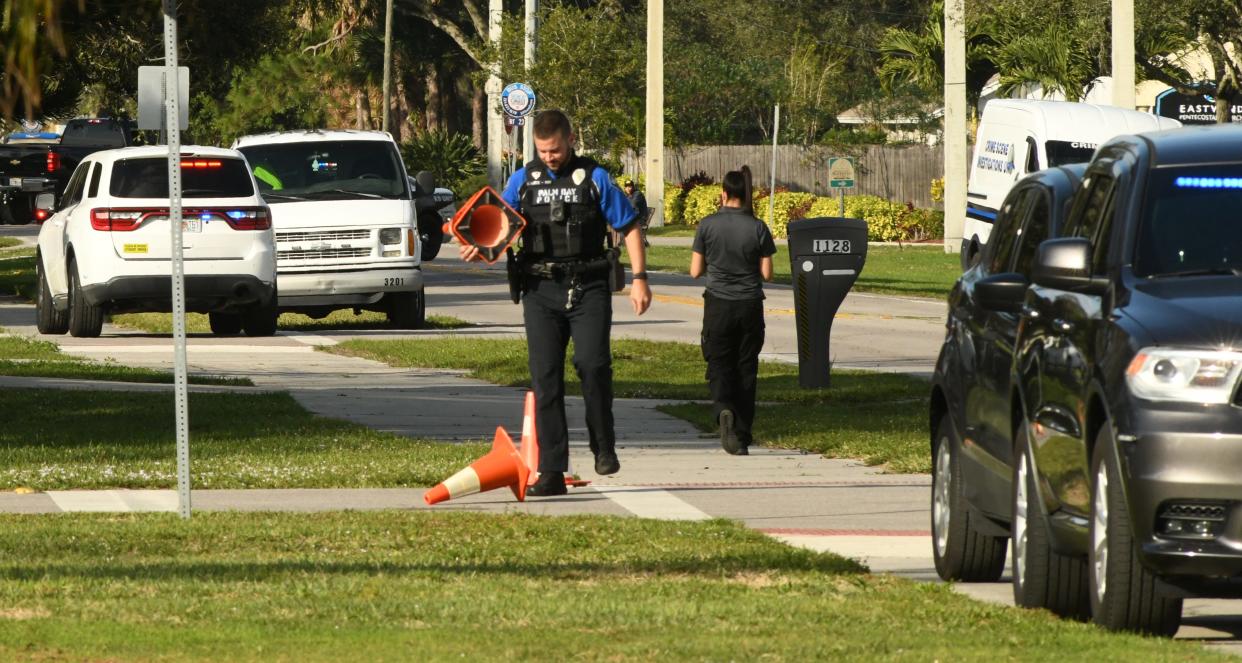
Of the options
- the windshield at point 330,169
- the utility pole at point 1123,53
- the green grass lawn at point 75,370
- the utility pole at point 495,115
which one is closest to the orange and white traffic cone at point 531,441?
the green grass lawn at point 75,370

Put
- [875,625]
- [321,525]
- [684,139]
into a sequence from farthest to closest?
[684,139], [321,525], [875,625]

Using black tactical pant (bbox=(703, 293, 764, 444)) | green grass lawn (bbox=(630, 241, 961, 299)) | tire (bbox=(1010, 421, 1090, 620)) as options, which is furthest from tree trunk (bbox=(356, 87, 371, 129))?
tire (bbox=(1010, 421, 1090, 620))

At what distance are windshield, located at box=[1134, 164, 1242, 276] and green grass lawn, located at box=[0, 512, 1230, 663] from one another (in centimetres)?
124

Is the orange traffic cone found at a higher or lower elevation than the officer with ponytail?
lower

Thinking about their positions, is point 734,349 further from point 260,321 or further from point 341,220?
point 341,220

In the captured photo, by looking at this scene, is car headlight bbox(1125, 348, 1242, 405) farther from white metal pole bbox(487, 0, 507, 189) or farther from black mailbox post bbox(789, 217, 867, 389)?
white metal pole bbox(487, 0, 507, 189)

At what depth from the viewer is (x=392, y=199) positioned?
24.4m

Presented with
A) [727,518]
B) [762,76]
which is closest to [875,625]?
[727,518]

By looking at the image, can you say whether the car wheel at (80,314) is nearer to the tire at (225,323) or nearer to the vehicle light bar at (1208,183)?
the tire at (225,323)

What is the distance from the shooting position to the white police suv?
2152cm

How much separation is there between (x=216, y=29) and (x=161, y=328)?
7131mm

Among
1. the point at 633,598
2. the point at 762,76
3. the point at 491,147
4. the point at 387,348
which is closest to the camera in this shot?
the point at 633,598

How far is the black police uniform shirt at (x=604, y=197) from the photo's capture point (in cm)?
1129

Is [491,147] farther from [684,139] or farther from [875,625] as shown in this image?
[875,625]
